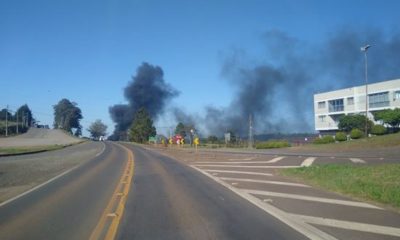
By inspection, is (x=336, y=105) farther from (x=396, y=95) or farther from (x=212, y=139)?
(x=212, y=139)

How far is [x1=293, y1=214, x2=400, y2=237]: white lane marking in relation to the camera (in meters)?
9.27

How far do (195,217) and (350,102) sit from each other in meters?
81.9

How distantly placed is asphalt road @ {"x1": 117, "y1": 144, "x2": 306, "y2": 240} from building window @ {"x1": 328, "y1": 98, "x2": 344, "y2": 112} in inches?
3074

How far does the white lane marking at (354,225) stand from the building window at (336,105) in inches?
3278

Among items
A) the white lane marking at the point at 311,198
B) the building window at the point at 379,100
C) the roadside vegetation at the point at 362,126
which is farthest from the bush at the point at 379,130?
the white lane marking at the point at 311,198

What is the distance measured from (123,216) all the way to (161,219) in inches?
39.7

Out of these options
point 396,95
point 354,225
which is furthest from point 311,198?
point 396,95

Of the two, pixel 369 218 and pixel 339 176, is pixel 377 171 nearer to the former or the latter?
pixel 339 176

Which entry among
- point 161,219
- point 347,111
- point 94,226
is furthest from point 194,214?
point 347,111

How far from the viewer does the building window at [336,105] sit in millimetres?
91188

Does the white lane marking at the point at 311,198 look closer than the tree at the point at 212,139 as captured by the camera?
Yes

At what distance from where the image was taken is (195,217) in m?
11.2

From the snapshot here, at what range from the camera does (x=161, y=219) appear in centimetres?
1097

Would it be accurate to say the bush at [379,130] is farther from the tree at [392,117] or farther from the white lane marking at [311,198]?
the white lane marking at [311,198]
